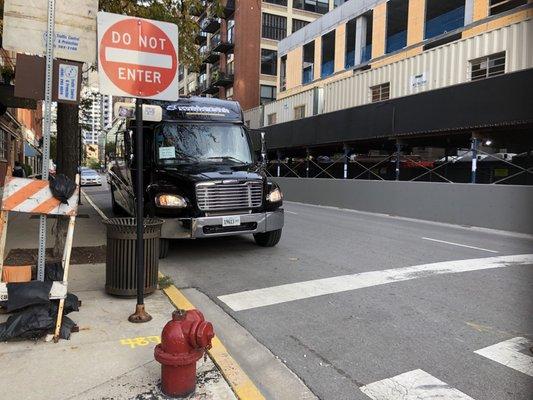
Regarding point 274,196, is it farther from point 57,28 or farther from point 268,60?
point 268,60

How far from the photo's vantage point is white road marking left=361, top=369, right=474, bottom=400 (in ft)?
11.3

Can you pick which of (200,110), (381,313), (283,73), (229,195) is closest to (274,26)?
(283,73)

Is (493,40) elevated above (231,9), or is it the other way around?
(231,9)

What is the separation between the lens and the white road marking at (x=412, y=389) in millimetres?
3451

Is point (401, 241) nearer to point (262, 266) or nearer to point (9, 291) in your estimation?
point (262, 266)

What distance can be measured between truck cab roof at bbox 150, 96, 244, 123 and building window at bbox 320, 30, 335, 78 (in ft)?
85.1

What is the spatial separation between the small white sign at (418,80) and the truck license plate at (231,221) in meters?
12.4

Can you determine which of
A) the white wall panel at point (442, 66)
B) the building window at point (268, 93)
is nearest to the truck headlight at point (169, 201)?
the white wall panel at point (442, 66)

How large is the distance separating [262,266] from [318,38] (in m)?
29.6

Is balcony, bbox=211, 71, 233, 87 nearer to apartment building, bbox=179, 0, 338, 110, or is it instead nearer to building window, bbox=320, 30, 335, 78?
apartment building, bbox=179, 0, 338, 110

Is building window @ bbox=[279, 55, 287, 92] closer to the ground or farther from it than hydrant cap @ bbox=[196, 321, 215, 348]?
farther from it

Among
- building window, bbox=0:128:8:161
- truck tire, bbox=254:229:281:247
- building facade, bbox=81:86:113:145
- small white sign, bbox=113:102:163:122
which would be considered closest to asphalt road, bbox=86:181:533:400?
truck tire, bbox=254:229:281:247

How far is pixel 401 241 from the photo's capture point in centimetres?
1032

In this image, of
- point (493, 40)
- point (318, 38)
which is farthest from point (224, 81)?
point (493, 40)
